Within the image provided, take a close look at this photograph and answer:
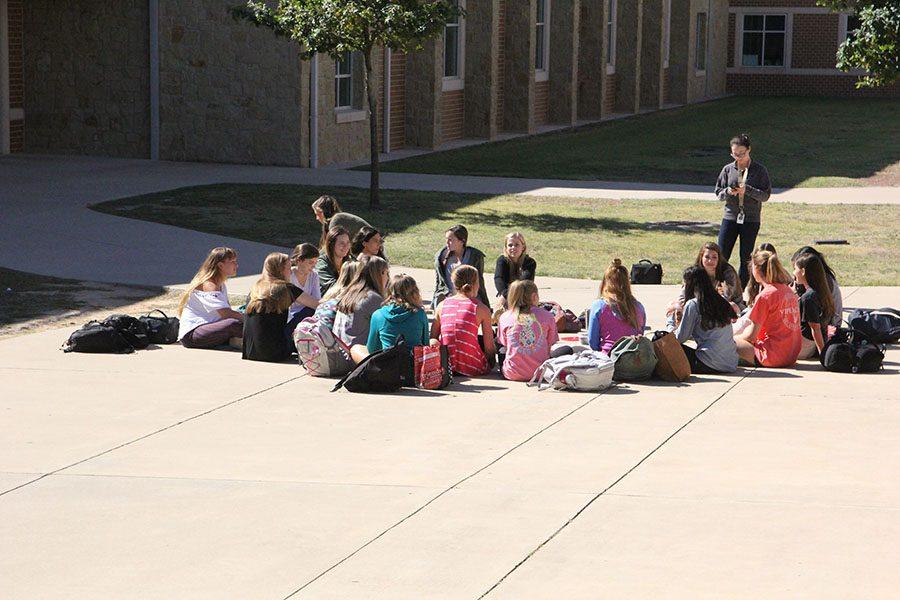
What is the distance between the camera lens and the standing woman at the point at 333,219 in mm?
13484

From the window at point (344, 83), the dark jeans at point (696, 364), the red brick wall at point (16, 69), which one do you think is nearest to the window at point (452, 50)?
the window at point (344, 83)

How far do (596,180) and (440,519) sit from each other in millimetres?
19460

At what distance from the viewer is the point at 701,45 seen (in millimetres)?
52656

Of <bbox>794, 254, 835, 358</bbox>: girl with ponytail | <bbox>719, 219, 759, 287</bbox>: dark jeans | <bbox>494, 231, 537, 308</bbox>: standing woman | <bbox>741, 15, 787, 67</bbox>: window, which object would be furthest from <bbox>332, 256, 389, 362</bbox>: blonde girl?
<bbox>741, 15, 787, 67</bbox>: window

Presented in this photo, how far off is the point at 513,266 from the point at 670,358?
7.27ft

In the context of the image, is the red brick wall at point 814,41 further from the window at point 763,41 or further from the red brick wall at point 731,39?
the red brick wall at point 731,39

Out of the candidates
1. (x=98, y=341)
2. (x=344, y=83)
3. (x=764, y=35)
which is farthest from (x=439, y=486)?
(x=764, y=35)

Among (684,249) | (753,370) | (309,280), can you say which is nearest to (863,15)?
(684,249)

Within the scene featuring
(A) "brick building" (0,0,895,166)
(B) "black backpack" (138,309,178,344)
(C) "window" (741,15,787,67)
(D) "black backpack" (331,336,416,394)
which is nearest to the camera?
(D) "black backpack" (331,336,416,394)

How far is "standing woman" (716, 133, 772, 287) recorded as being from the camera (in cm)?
1405

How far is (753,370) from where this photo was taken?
11500 mm

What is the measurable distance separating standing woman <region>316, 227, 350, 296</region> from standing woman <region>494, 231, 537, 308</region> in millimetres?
1375

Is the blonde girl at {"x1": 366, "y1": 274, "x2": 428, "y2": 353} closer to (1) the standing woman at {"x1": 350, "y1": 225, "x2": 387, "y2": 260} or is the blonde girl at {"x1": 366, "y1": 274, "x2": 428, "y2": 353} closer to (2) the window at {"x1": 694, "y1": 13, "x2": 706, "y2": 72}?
(1) the standing woman at {"x1": 350, "y1": 225, "x2": 387, "y2": 260}

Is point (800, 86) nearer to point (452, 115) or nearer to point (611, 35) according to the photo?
point (611, 35)
